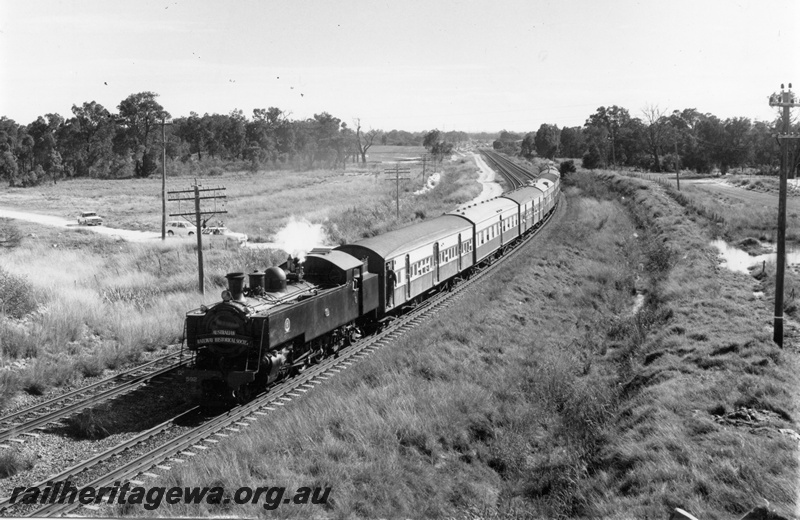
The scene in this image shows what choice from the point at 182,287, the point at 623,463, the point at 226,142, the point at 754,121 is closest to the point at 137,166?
the point at 226,142

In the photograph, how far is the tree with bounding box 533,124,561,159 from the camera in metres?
132

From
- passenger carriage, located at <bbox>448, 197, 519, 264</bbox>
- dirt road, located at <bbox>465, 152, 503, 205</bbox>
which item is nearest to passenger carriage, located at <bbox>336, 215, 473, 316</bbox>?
passenger carriage, located at <bbox>448, 197, 519, 264</bbox>

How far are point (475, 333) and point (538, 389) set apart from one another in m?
3.97

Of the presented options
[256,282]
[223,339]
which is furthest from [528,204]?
[223,339]

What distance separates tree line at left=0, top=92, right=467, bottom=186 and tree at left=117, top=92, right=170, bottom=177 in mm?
60

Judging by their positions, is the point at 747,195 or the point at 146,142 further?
the point at 747,195

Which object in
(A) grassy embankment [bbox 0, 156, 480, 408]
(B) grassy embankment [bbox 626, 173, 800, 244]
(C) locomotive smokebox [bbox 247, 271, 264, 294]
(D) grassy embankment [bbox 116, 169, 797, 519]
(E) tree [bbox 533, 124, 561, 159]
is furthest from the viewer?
(E) tree [bbox 533, 124, 561, 159]

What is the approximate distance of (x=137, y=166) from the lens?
189ft

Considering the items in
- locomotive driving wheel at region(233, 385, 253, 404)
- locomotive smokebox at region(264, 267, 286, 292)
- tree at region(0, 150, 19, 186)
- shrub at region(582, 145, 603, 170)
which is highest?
shrub at region(582, 145, 603, 170)

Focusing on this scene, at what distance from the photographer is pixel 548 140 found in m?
133

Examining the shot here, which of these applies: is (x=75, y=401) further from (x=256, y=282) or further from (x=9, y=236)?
(x=9, y=236)

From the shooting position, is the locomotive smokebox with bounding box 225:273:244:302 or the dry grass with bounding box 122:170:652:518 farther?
the locomotive smokebox with bounding box 225:273:244:302

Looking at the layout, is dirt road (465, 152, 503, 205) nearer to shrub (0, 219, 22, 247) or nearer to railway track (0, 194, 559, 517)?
shrub (0, 219, 22, 247)

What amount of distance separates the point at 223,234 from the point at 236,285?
95.0 feet
